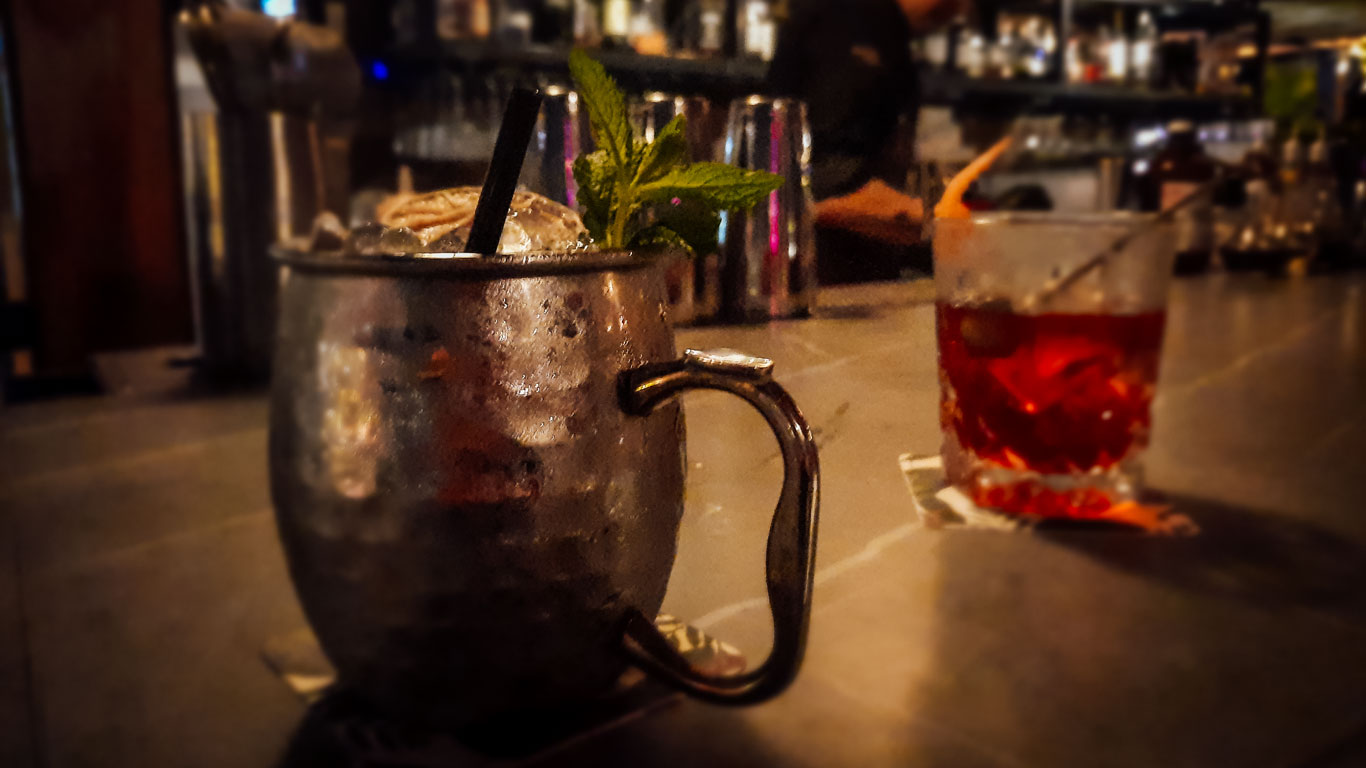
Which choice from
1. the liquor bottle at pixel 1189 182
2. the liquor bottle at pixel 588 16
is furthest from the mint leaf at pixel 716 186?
the liquor bottle at pixel 588 16

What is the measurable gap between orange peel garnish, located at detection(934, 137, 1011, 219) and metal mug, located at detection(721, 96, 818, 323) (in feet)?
0.17

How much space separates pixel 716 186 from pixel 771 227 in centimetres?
6

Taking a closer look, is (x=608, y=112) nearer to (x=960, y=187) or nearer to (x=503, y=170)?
(x=503, y=170)

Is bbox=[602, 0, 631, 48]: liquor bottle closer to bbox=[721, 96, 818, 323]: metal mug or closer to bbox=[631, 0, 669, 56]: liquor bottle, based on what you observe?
bbox=[631, 0, 669, 56]: liquor bottle

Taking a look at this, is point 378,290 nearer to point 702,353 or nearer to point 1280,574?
point 702,353

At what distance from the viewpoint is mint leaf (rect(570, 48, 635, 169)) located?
0.31 metres

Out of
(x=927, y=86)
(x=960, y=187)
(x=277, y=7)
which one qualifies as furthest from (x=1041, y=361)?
(x=927, y=86)

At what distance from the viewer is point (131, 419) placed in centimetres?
88

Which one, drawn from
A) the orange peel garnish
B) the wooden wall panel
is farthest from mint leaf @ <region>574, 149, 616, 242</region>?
the wooden wall panel

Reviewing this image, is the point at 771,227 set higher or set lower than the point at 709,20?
lower

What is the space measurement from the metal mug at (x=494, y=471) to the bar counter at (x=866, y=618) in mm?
28

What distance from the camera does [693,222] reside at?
319 mm

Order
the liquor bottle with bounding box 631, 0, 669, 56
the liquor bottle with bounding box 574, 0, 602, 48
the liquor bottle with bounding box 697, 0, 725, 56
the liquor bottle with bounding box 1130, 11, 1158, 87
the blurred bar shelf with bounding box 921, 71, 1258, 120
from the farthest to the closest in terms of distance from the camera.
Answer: the liquor bottle with bounding box 1130, 11, 1158, 87
the blurred bar shelf with bounding box 921, 71, 1258, 120
the liquor bottle with bounding box 574, 0, 602, 48
the liquor bottle with bounding box 631, 0, 669, 56
the liquor bottle with bounding box 697, 0, 725, 56

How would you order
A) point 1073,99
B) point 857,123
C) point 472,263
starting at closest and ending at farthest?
1. point 472,263
2. point 857,123
3. point 1073,99
